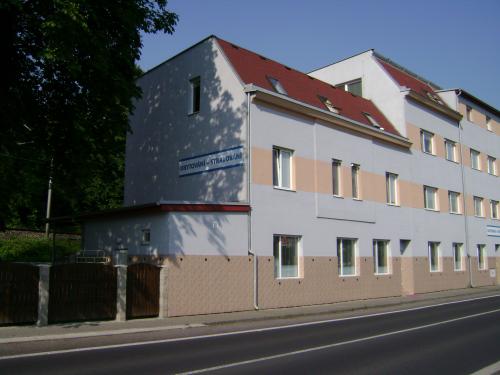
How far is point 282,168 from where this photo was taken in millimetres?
18516

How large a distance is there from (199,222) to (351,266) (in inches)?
331

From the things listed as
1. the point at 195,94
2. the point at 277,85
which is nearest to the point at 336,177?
the point at 277,85

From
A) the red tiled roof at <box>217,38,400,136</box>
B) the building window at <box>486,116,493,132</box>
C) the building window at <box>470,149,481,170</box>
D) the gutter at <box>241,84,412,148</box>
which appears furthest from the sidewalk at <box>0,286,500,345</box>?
the building window at <box>486,116,493,132</box>

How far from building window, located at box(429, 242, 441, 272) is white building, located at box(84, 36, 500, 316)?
109mm

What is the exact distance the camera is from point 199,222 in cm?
1548

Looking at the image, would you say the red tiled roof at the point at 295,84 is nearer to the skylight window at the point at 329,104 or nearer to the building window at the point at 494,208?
the skylight window at the point at 329,104

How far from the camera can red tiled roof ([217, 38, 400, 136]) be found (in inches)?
755

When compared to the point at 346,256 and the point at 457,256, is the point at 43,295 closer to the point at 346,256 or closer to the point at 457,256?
the point at 346,256

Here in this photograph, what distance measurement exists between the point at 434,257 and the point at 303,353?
20.5m

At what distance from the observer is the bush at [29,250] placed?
1246 inches

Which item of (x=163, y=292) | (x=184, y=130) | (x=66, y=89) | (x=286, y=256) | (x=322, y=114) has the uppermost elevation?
(x=322, y=114)

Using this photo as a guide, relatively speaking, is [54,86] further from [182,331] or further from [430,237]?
[430,237]

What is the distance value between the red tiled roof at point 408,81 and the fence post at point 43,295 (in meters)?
21.3

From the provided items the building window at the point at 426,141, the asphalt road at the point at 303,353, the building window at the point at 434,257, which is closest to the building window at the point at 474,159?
the building window at the point at 426,141
